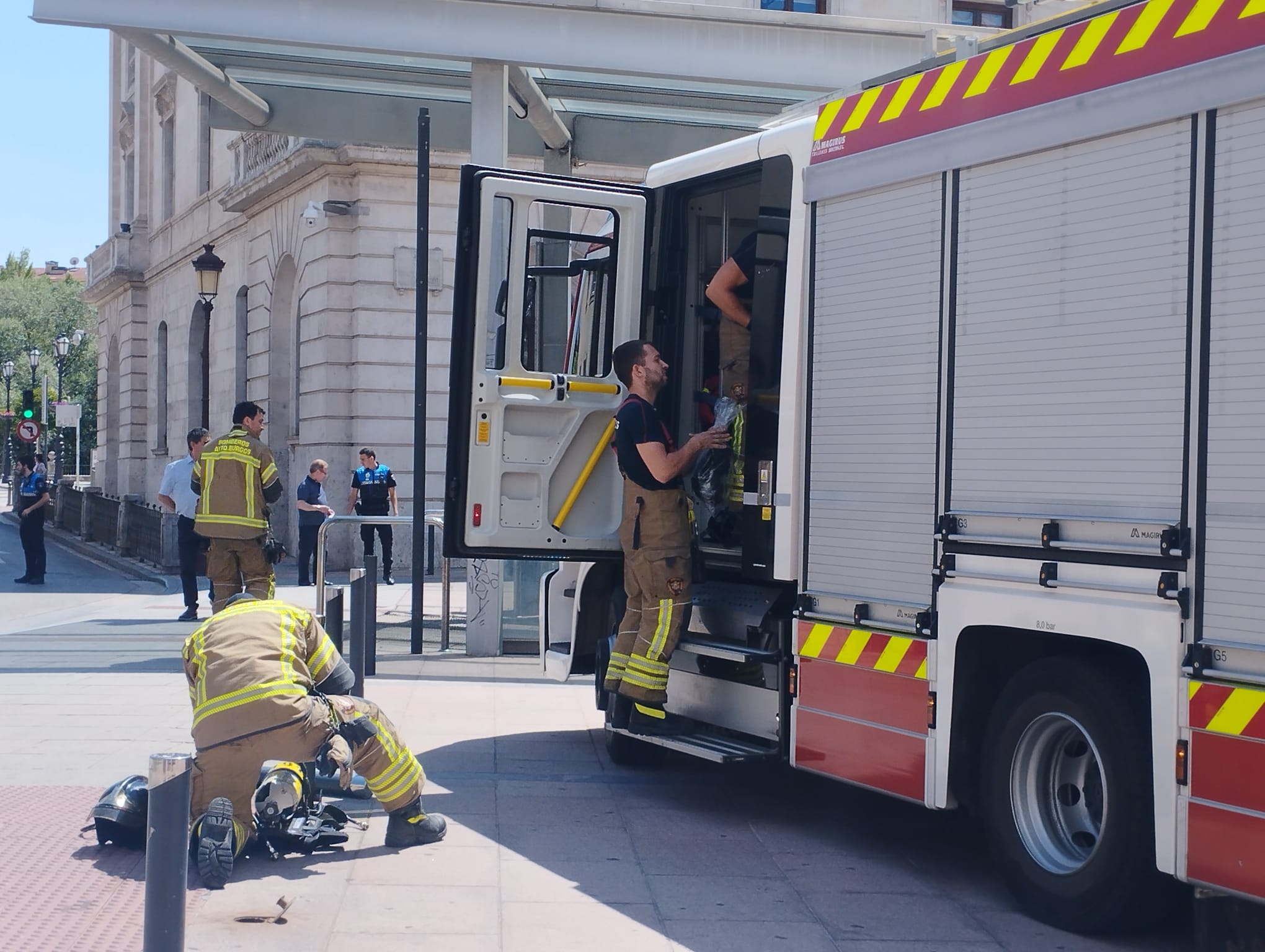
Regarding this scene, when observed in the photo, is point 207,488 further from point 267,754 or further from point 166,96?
point 166,96

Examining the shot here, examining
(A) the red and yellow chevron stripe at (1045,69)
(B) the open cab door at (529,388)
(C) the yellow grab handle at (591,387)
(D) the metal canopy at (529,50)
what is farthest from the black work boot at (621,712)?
(D) the metal canopy at (529,50)

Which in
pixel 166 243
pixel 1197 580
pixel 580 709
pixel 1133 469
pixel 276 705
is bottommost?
pixel 580 709

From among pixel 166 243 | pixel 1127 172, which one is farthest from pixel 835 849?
pixel 166 243

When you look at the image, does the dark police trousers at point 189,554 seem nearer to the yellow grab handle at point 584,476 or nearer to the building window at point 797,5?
the yellow grab handle at point 584,476

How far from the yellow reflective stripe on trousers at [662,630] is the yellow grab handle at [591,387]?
125 cm

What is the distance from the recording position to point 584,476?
765 centimetres

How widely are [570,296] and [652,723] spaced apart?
8.21 ft

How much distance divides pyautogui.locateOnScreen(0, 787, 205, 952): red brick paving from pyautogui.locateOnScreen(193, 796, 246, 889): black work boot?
8 cm

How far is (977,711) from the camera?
5512 mm

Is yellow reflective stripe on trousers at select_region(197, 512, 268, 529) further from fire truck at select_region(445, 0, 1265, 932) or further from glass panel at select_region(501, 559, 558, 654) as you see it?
fire truck at select_region(445, 0, 1265, 932)

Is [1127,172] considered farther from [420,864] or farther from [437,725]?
[437,725]

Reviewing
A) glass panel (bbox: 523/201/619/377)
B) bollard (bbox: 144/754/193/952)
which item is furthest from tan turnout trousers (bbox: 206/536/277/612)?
bollard (bbox: 144/754/193/952)

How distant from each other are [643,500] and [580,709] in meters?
3.21

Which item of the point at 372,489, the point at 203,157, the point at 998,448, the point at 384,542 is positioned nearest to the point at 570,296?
the point at 998,448
